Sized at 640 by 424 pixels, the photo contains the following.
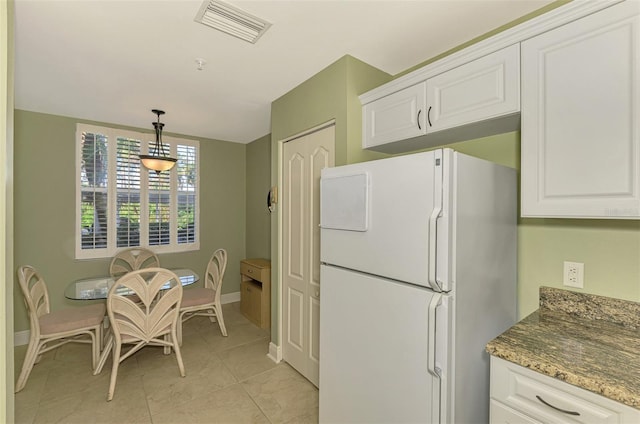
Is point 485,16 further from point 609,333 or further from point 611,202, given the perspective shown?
point 609,333

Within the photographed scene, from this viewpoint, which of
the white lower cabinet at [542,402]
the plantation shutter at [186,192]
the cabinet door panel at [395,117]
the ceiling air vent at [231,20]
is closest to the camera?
the white lower cabinet at [542,402]

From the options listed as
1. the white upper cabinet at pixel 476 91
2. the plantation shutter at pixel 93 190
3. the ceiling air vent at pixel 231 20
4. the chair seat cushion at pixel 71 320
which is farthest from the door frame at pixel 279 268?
the plantation shutter at pixel 93 190

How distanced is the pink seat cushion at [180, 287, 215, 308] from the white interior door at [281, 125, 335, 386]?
3.16 ft

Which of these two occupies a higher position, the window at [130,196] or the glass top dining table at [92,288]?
the window at [130,196]

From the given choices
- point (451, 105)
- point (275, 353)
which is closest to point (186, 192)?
point (275, 353)

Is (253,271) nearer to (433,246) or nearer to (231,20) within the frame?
(231,20)

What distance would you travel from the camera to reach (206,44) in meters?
1.95

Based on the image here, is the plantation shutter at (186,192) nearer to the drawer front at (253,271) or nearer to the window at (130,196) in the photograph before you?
the window at (130,196)

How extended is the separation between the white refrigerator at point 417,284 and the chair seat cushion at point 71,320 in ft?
7.29

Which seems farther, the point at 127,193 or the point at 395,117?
the point at 127,193

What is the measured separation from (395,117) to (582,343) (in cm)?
148

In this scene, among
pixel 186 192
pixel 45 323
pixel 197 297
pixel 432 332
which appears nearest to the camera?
A: pixel 432 332

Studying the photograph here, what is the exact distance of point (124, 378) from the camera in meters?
2.53

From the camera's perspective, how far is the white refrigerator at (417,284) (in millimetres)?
1215
